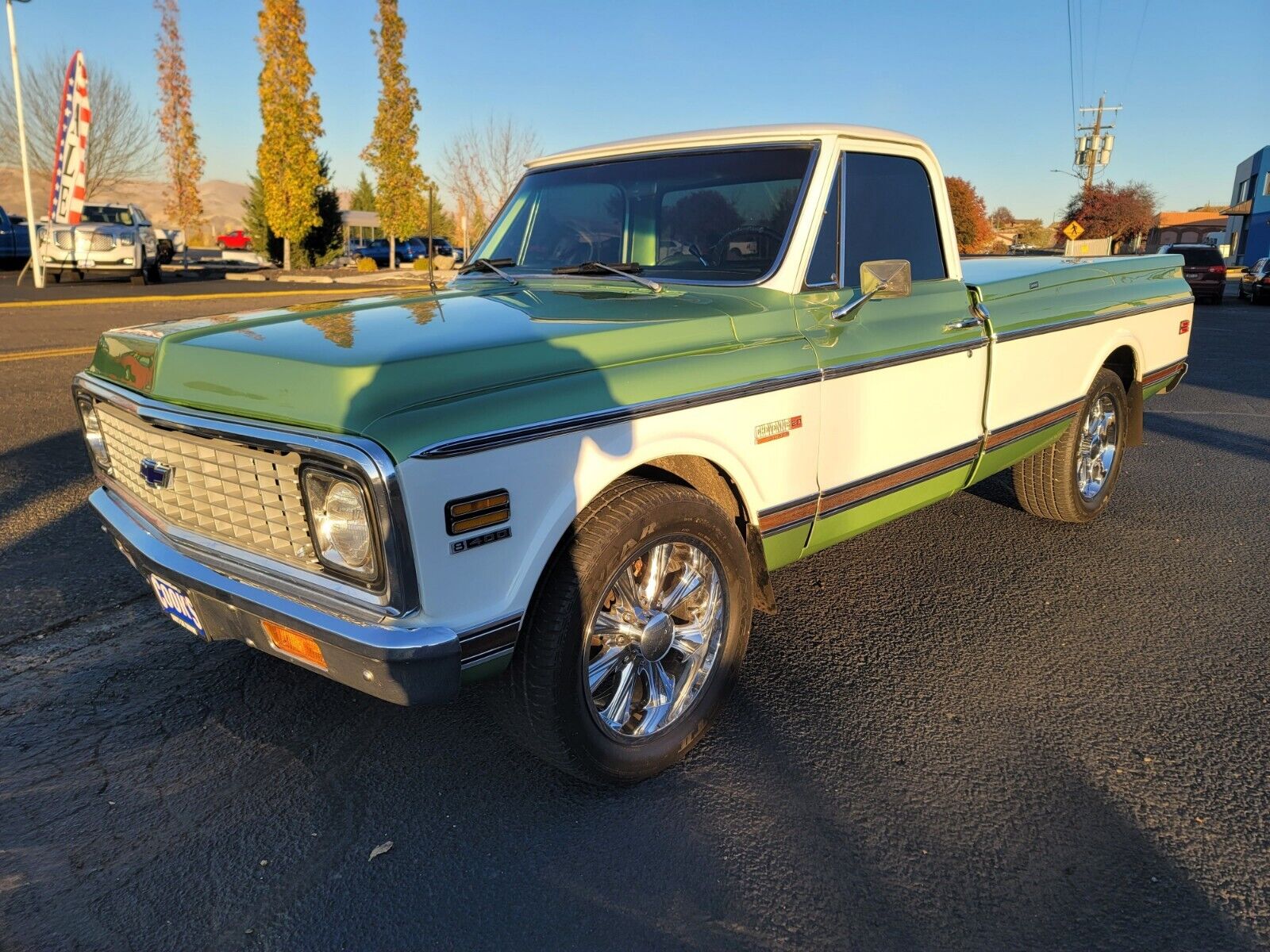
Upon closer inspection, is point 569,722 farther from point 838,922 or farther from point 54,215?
point 54,215

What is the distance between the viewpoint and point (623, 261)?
3734 mm

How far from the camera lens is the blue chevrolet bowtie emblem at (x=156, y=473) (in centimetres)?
266

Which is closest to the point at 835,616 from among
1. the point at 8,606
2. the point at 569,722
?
the point at 569,722

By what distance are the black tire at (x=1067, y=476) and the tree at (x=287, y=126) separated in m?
32.9

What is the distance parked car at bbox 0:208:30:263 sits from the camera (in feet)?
89.0

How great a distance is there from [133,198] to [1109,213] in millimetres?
108374

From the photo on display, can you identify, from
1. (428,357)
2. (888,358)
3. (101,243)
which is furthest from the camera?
(101,243)

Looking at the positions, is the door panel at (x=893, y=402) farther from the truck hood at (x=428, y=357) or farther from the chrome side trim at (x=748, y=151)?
the truck hood at (x=428, y=357)

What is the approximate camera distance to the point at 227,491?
2.48 metres

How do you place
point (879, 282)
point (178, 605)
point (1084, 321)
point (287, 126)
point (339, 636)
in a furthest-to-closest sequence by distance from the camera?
point (287, 126) → point (1084, 321) → point (879, 282) → point (178, 605) → point (339, 636)

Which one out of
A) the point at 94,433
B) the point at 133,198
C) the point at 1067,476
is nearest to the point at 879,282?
the point at 1067,476

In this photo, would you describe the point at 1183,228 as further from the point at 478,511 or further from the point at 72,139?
the point at 478,511

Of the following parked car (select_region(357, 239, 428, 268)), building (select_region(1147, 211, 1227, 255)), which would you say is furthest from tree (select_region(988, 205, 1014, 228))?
parked car (select_region(357, 239, 428, 268))

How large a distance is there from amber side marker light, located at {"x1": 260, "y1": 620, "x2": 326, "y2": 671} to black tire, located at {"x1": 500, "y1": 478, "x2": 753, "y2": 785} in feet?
1.63
